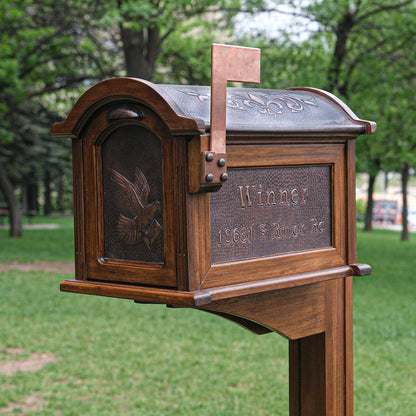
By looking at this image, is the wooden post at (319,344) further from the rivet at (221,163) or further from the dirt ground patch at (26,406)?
the dirt ground patch at (26,406)

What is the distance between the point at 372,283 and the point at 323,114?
9.07 meters

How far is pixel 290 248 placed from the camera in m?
1.76

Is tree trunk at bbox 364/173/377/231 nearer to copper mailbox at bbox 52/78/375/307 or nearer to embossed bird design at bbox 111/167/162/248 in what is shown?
copper mailbox at bbox 52/78/375/307

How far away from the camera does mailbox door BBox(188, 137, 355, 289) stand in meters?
1.56

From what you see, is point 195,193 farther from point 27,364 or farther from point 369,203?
point 369,203

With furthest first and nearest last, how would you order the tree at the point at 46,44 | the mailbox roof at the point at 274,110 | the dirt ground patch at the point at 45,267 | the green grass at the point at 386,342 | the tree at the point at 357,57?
the tree at the point at 46,44
the dirt ground patch at the point at 45,267
the tree at the point at 357,57
the green grass at the point at 386,342
the mailbox roof at the point at 274,110

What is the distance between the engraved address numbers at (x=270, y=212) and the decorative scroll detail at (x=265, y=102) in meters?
0.17

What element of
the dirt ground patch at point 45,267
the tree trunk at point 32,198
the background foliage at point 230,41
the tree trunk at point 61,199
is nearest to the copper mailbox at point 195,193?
the background foliage at point 230,41

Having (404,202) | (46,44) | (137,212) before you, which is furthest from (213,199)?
(404,202)

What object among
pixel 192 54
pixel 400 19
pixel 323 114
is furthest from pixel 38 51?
pixel 323 114

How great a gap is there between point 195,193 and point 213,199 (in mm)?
80

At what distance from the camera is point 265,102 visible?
179cm

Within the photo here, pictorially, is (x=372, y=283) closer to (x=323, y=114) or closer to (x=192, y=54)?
(x=192, y=54)

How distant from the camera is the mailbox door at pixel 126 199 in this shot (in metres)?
1.53
